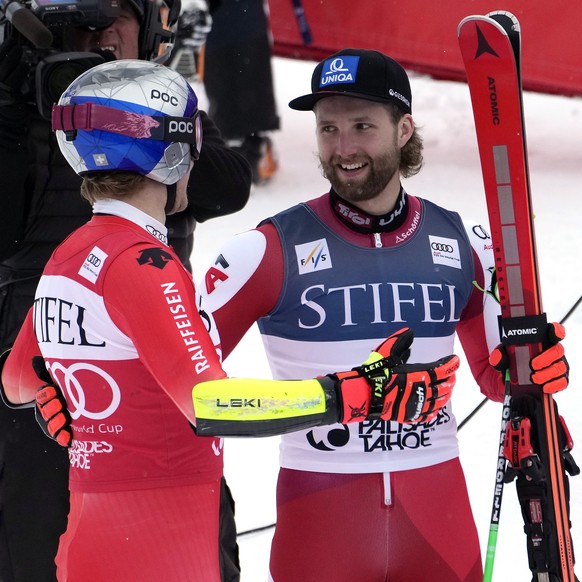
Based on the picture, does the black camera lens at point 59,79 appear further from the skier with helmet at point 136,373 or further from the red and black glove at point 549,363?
the red and black glove at point 549,363

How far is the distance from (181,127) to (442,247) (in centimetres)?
89

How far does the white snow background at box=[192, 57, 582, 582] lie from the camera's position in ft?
15.5

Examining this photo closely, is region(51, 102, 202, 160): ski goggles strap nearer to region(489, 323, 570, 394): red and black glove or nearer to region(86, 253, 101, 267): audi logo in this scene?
region(86, 253, 101, 267): audi logo

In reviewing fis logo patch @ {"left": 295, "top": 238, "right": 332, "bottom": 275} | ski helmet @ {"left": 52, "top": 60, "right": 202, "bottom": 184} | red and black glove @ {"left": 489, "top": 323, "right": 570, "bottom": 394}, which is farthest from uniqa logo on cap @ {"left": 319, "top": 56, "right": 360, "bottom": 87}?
red and black glove @ {"left": 489, "top": 323, "right": 570, "bottom": 394}

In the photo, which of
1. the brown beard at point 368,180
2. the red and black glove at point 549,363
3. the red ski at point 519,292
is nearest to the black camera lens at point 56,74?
the brown beard at point 368,180

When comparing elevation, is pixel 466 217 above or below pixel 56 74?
above

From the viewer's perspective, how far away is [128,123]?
90.8 inches

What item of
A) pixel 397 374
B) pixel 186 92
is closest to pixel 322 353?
pixel 397 374

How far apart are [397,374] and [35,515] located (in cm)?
128

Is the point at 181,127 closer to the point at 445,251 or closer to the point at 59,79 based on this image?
the point at 59,79

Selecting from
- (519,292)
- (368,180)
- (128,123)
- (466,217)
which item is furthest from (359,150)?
(466,217)

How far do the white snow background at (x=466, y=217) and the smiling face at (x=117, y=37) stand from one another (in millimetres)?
957

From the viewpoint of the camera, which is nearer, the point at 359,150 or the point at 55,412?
the point at 55,412

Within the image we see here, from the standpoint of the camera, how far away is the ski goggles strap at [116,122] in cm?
230
